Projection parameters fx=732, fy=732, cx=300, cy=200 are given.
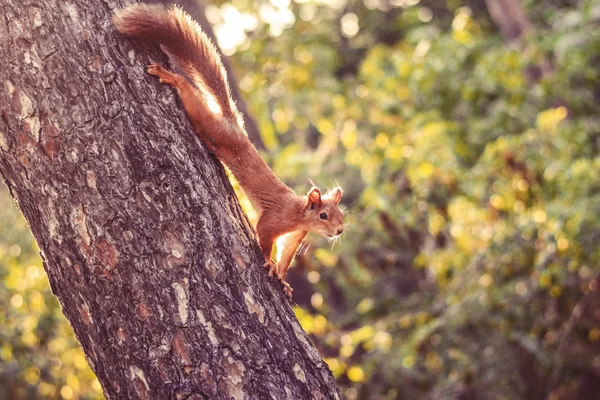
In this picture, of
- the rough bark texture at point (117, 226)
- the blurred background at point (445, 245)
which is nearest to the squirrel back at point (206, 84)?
the rough bark texture at point (117, 226)

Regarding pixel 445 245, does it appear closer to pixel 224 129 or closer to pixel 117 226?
pixel 224 129

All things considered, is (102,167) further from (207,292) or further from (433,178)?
(433,178)

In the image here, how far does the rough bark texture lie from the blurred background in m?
2.71

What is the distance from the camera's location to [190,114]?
224 cm

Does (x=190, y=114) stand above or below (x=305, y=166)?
above

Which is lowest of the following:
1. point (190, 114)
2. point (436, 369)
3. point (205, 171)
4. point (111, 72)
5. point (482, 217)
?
point (436, 369)

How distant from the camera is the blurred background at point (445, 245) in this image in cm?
478

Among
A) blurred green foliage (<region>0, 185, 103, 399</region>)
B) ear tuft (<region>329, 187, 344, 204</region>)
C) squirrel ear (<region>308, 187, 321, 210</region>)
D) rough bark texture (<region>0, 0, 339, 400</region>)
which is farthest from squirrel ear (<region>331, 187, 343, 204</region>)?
blurred green foliage (<region>0, 185, 103, 399</region>)

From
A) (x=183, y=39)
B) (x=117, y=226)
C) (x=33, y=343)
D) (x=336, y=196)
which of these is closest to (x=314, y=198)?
(x=336, y=196)

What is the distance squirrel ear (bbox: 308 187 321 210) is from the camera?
3.38 meters

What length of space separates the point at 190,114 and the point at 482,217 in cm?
360

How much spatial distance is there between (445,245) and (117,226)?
168 inches

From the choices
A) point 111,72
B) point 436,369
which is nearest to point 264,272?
point 111,72

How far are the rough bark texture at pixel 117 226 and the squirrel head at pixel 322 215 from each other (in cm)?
143
